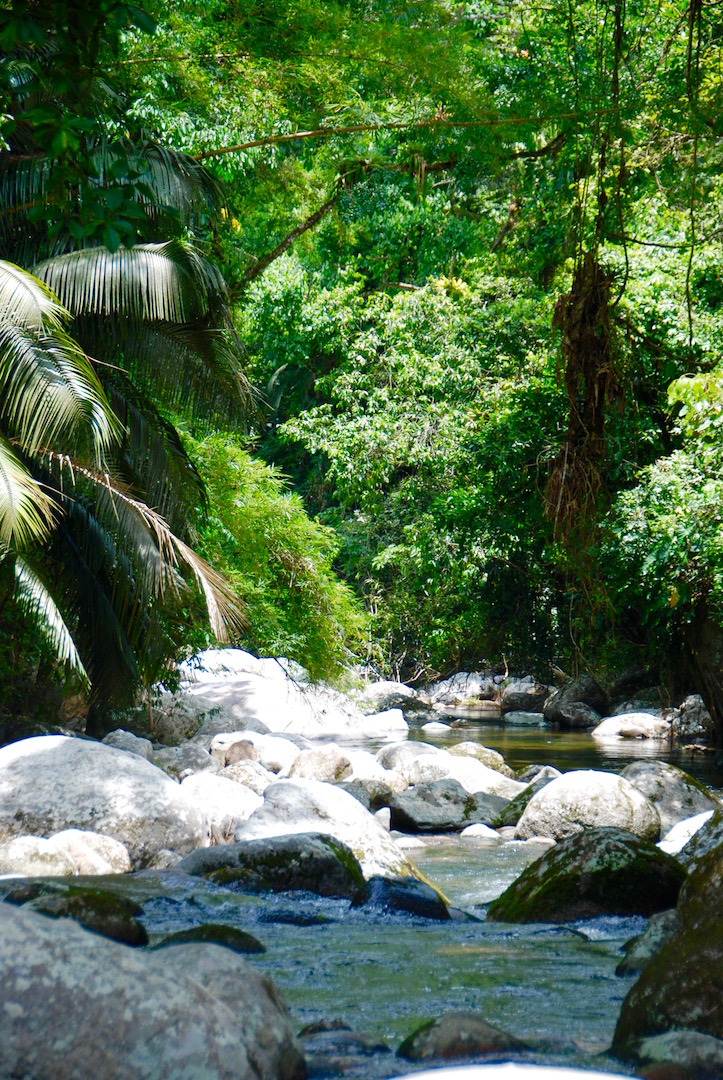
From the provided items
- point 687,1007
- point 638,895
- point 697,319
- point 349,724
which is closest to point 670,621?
point 697,319

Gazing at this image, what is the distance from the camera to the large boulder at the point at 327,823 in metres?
6.95

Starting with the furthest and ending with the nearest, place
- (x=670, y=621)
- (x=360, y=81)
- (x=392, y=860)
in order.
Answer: (x=670, y=621), (x=360, y=81), (x=392, y=860)

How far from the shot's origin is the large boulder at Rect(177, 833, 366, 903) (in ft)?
20.3

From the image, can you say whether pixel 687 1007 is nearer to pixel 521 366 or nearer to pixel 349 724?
pixel 521 366

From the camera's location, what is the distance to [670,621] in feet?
48.3

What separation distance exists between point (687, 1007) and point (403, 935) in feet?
7.50

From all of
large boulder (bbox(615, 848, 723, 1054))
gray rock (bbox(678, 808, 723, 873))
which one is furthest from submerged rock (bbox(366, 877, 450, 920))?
large boulder (bbox(615, 848, 723, 1054))

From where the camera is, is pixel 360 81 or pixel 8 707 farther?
pixel 8 707

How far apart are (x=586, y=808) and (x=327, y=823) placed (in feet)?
8.56

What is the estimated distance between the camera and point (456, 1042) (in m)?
3.00

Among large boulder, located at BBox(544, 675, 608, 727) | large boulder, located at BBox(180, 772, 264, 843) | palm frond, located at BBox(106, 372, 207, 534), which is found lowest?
Result: large boulder, located at BBox(544, 675, 608, 727)

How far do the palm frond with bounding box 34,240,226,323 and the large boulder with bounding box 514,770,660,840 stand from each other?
5.63m

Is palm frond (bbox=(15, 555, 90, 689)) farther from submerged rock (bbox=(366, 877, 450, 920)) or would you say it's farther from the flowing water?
submerged rock (bbox=(366, 877, 450, 920))

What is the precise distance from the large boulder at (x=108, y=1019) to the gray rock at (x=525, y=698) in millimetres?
24134
